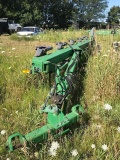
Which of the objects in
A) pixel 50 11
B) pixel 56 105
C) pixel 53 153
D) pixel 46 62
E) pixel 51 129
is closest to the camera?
pixel 53 153

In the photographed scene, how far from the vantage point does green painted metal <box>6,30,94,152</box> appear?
199 centimetres

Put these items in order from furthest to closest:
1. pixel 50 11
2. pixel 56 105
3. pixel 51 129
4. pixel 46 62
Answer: pixel 50 11 → pixel 46 62 → pixel 56 105 → pixel 51 129

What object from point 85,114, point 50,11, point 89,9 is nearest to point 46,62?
point 85,114

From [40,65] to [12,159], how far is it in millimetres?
978

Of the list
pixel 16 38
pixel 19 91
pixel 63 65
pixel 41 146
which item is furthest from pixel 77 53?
pixel 16 38

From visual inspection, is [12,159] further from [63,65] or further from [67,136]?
[63,65]

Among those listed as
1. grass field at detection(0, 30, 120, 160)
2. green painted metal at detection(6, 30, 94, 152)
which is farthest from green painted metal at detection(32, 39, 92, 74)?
grass field at detection(0, 30, 120, 160)

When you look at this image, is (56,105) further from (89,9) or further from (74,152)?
(89,9)

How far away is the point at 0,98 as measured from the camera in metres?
3.15

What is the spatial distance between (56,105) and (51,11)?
53.3 metres

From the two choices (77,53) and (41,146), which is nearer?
(41,146)

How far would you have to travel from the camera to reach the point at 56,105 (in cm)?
229

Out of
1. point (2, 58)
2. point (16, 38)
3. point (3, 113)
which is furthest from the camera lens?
point (16, 38)

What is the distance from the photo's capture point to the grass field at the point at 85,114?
80.7 inches
